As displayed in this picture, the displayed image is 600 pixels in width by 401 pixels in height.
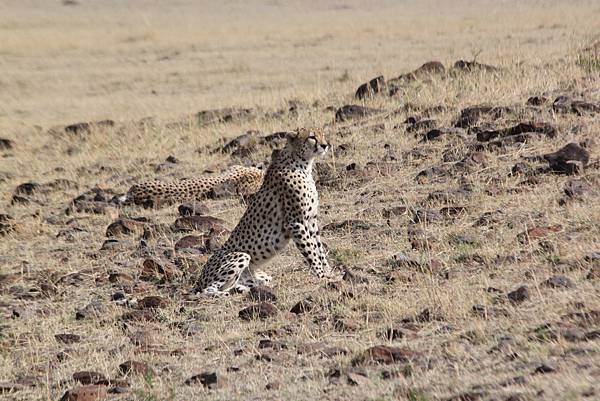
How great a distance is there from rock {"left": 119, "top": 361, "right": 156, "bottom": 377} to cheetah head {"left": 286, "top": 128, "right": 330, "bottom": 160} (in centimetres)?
313

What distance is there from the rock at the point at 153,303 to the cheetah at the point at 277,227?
43 centimetres

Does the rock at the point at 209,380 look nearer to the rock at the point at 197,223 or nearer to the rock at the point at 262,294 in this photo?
the rock at the point at 262,294

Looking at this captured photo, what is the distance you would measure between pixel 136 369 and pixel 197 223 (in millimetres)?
4514

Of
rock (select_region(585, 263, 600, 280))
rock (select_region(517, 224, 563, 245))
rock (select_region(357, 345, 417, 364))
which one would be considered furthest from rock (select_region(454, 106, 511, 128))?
rock (select_region(357, 345, 417, 364))

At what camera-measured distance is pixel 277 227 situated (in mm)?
9398

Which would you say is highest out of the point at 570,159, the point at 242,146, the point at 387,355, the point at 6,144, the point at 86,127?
the point at 387,355

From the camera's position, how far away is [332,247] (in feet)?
32.1

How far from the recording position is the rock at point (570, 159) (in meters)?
10.6

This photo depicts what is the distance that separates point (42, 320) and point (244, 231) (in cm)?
179

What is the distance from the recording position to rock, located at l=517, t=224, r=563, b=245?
860cm

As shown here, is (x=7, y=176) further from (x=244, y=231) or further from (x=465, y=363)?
(x=465, y=363)

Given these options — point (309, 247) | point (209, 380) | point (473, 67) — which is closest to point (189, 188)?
point (309, 247)

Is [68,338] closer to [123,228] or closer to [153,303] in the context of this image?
[153,303]

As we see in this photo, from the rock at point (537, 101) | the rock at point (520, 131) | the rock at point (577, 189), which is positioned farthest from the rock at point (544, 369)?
the rock at point (537, 101)
